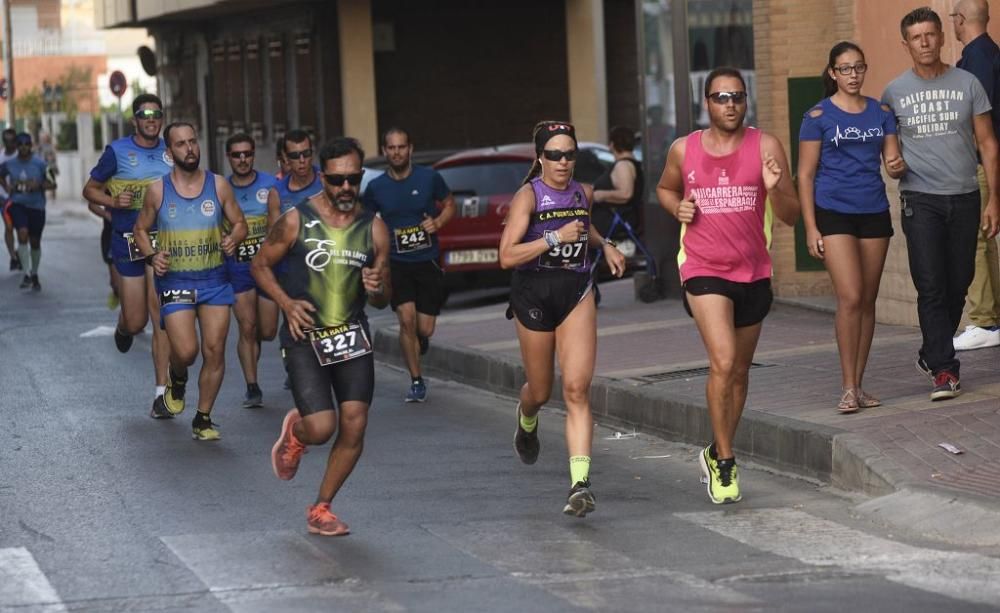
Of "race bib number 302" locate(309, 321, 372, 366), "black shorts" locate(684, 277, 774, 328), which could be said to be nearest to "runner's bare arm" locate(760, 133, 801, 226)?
"black shorts" locate(684, 277, 774, 328)

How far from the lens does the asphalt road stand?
714 cm

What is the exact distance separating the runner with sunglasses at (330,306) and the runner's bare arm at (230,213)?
9.78 ft

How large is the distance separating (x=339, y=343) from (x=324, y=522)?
0.77 metres

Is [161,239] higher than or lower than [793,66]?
lower

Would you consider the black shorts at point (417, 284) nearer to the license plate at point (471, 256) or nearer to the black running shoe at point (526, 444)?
the black running shoe at point (526, 444)

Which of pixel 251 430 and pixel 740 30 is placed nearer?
pixel 251 430

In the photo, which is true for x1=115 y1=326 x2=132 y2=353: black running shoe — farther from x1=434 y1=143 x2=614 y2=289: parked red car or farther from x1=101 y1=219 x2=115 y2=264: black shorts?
x1=434 y1=143 x2=614 y2=289: parked red car

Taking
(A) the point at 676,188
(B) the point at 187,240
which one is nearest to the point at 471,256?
(B) the point at 187,240

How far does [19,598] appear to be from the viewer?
7.27 meters

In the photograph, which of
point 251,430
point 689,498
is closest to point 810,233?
point 689,498

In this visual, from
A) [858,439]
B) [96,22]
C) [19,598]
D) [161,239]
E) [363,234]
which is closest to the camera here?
[19,598]

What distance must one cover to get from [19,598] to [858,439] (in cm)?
414

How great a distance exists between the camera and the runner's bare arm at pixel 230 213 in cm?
1177

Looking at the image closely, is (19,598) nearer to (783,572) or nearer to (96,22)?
(783,572)
